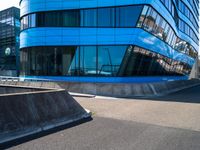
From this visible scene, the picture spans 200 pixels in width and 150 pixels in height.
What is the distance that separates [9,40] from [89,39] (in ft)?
129

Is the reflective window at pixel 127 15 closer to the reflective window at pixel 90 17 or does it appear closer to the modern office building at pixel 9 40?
the reflective window at pixel 90 17

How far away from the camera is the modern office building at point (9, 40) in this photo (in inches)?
2329

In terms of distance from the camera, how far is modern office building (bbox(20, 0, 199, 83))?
26141mm

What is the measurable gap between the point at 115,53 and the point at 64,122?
1756 centimetres

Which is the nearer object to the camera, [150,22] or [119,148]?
[119,148]

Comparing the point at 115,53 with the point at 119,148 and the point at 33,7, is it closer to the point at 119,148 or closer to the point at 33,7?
the point at 33,7

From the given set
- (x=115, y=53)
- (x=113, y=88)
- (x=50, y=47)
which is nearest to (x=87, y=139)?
(x=113, y=88)

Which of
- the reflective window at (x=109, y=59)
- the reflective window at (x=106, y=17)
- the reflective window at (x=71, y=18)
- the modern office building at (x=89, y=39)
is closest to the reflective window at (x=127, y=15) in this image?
the modern office building at (x=89, y=39)

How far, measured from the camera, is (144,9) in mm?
26188

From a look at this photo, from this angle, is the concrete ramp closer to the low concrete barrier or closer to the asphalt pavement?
the asphalt pavement

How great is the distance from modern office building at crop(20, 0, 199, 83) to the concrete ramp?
1633cm

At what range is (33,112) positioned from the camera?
8281 millimetres

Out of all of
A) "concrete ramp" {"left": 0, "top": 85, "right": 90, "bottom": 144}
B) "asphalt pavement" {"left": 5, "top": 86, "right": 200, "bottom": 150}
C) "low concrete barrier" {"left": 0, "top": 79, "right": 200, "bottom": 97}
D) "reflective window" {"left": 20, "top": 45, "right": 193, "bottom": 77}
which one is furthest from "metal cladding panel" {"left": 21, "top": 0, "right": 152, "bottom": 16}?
"concrete ramp" {"left": 0, "top": 85, "right": 90, "bottom": 144}

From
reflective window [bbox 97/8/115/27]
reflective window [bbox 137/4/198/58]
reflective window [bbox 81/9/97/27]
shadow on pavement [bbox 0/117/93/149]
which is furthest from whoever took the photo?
reflective window [bbox 81/9/97/27]
